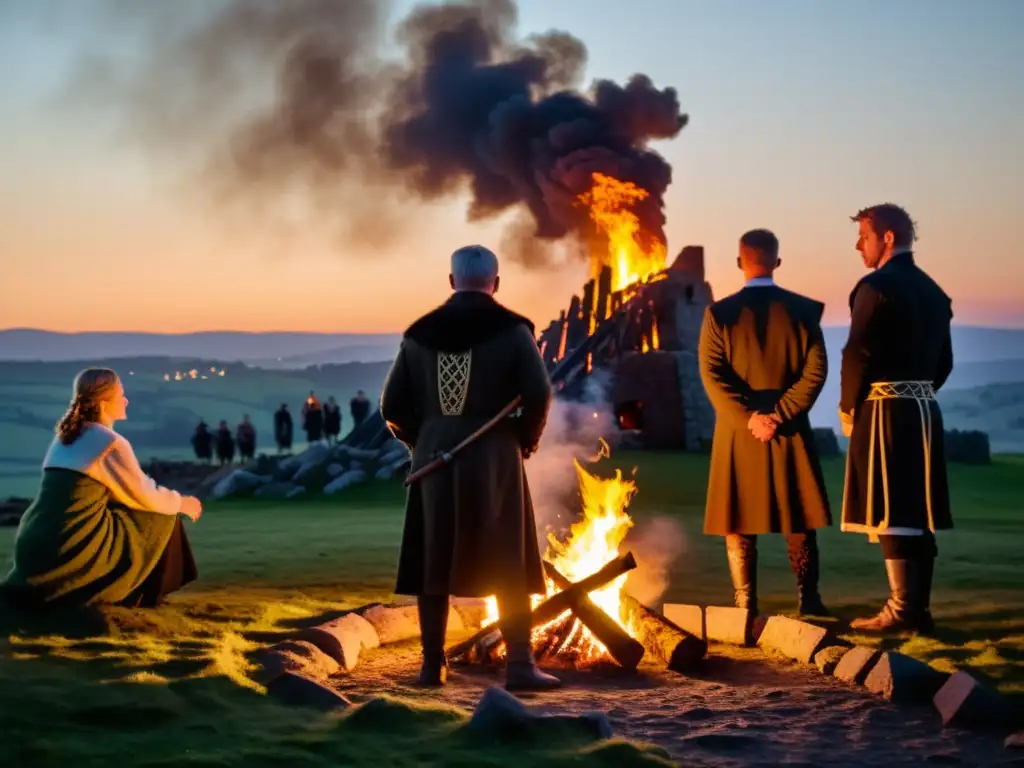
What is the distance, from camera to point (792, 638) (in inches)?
230

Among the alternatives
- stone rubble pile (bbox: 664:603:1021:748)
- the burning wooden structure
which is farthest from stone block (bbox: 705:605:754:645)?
the burning wooden structure

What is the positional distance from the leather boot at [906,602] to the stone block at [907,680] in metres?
1.28

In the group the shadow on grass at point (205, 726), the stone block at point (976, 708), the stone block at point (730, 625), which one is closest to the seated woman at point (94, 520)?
the shadow on grass at point (205, 726)

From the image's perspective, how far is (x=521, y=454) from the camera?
17.8 feet

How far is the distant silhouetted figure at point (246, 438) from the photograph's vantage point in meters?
30.2

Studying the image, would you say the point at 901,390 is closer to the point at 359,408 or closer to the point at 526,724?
the point at 526,724

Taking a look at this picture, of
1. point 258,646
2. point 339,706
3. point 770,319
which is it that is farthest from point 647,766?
point 770,319

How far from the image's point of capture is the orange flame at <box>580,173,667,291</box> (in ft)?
100

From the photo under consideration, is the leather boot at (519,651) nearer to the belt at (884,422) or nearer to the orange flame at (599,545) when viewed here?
the orange flame at (599,545)

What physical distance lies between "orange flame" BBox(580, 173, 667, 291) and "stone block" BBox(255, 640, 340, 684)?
25344 mm

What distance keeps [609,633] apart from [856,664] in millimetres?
1177

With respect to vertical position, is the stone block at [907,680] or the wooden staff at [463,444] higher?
the wooden staff at [463,444]

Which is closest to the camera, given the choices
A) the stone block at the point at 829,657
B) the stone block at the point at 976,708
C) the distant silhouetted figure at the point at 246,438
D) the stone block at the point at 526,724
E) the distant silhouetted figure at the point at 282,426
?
the stone block at the point at 526,724

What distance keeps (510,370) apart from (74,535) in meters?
2.48
